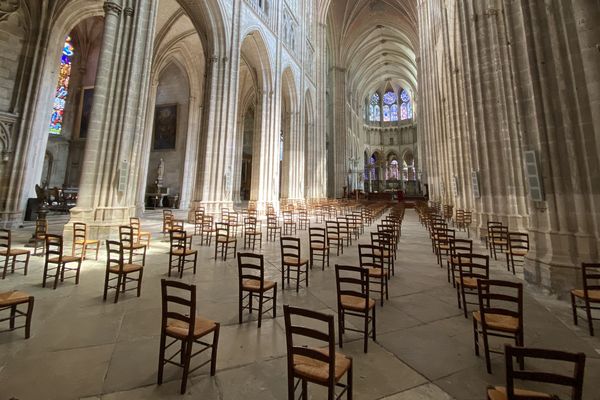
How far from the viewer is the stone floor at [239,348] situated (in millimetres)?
2045

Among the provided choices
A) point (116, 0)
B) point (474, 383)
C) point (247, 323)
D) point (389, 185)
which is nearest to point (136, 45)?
point (116, 0)

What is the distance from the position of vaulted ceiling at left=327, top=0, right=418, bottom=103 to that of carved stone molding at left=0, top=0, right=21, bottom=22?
97.9 feet

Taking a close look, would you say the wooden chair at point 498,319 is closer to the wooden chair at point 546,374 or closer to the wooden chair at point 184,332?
the wooden chair at point 546,374

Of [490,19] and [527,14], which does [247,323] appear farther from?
[490,19]

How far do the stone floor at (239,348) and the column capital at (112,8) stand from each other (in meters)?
8.29

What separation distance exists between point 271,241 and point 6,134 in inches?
471

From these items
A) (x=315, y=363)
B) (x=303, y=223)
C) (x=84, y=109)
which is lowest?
(x=315, y=363)

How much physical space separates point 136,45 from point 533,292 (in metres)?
12.1

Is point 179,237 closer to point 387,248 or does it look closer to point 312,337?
point 387,248

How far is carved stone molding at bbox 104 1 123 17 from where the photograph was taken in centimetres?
800

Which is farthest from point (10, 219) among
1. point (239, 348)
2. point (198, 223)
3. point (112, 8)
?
point (239, 348)

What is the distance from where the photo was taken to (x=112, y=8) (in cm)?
809

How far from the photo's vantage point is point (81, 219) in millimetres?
7305

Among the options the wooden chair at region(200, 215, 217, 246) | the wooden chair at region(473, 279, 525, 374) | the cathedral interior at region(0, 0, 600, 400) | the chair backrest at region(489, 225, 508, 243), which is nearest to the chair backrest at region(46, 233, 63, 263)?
the cathedral interior at region(0, 0, 600, 400)
